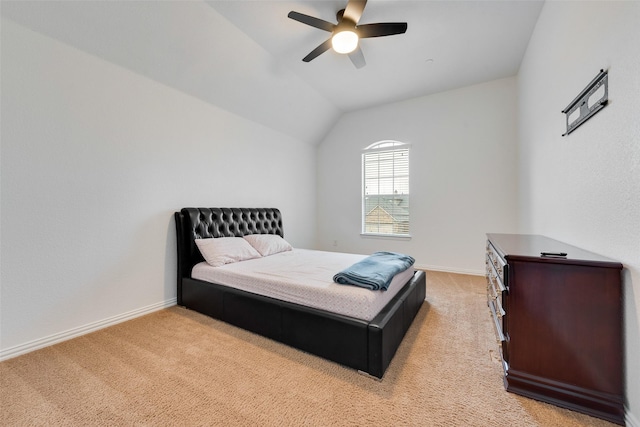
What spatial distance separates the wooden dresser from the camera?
124 cm

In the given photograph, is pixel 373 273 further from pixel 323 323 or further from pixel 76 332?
pixel 76 332

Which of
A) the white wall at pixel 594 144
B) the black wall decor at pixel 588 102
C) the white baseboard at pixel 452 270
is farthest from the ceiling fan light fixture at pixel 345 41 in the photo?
the white baseboard at pixel 452 270

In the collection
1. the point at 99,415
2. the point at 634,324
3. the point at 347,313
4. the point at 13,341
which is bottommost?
the point at 99,415

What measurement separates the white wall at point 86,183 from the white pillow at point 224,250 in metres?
0.44

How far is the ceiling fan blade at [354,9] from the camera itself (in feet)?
6.50

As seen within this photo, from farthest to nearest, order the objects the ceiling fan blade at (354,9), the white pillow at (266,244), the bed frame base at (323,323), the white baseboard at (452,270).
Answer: the white baseboard at (452,270)
the white pillow at (266,244)
the ceiling fan blade at (354,9)
the bed frame base at (323,323)

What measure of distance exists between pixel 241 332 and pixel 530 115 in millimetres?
3971

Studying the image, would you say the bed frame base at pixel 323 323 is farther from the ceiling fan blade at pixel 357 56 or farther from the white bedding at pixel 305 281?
the ceiling fan blade at pixel 357 56

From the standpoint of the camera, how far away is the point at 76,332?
2141mm

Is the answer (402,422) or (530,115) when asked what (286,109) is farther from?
(402,422)

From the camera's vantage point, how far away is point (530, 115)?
9.69 ft

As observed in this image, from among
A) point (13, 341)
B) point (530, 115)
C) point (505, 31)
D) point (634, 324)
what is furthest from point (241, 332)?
point (505, 31)

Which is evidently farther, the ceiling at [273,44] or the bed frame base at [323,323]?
the ceiling at [273,44]

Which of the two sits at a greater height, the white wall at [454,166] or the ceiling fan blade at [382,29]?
the ceiling fan blade at [382,29]
